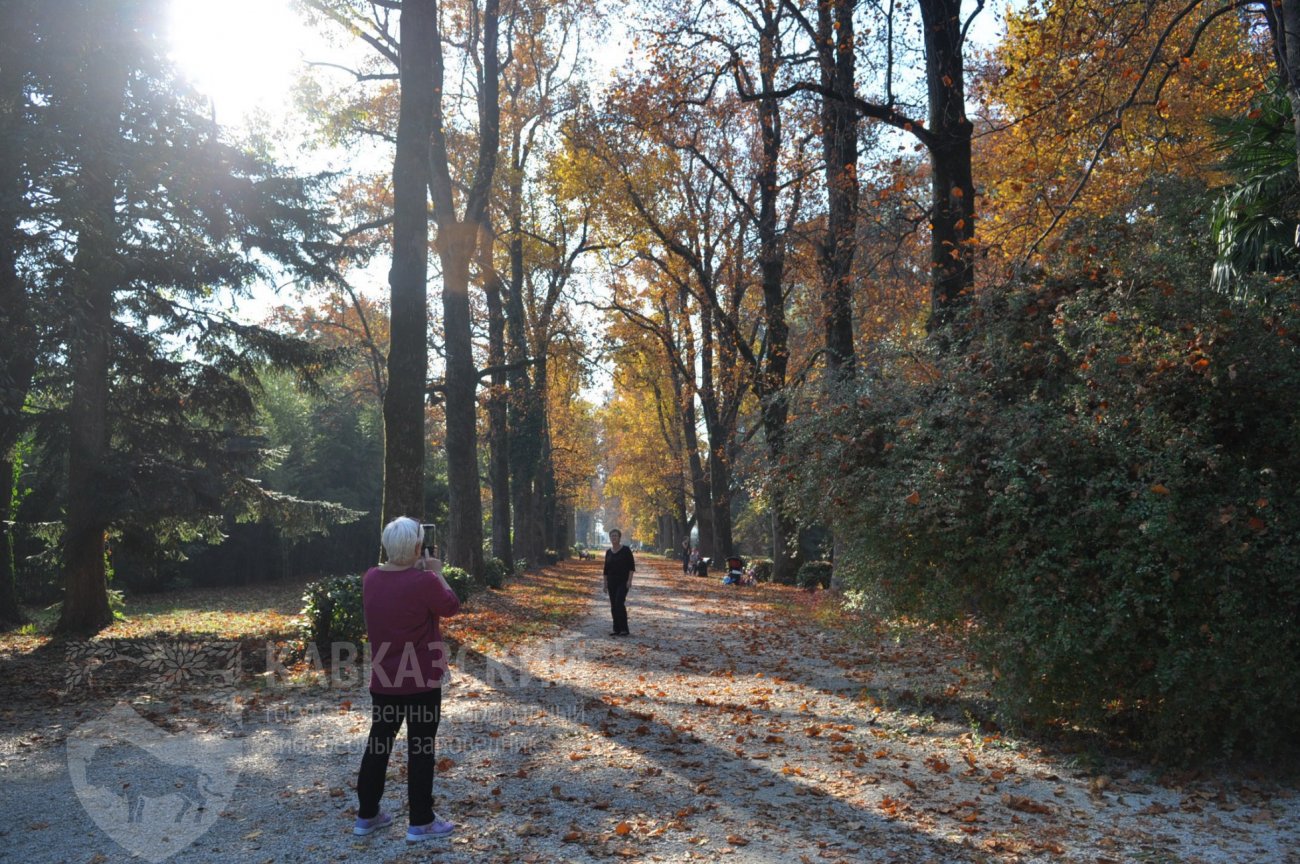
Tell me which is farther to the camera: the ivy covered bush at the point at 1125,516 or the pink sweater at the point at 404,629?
the ivy covered bush at the point at 1125,516

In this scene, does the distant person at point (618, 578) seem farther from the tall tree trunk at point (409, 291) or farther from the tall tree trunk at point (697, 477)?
the tall tree trunk at point (697, 477)

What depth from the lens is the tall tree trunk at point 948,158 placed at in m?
10.5

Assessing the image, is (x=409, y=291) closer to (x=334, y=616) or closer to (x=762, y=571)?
(x=334, y=616)

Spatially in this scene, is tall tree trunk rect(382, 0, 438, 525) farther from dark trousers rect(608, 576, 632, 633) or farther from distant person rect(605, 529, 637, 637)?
dark trousers rect(608, 576, 632, 633)

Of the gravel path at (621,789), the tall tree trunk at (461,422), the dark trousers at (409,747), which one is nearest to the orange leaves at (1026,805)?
the gravel path at (621,789)

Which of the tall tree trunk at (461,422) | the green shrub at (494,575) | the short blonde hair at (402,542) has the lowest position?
the green shrub at (494,575)

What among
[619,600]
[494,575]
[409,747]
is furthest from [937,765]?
[494,575]

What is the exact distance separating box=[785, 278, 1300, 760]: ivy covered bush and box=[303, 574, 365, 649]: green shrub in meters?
6.88

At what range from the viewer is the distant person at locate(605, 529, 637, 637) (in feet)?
45.5

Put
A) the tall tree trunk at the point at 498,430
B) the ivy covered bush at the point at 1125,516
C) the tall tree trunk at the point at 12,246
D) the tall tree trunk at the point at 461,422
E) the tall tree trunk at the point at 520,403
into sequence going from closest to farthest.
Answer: the ivy covered bush at the point at 1125,516 → the tall tree trunk at the point at 12,246 → the tall tree trunk at the point at 461,422 → the tall tree trunk at the point at 520,403 → the tall tree trunk at the point at 498,430

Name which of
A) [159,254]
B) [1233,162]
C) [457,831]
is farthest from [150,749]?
[1233,162]

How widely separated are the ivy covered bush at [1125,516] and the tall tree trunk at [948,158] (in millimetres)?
3136

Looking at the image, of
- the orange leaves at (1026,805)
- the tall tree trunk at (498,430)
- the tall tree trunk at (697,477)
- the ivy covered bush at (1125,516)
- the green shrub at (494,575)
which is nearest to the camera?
the orange leaves at (1026,805)

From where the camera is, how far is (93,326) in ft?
37.8
